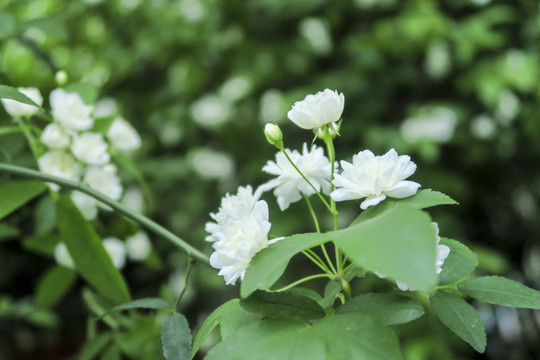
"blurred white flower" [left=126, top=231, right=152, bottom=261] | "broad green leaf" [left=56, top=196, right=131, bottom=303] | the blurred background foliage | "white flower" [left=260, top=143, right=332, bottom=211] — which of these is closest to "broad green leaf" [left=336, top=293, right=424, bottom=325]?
"white flower" [left=260, top=143, right=332, bottom=211]

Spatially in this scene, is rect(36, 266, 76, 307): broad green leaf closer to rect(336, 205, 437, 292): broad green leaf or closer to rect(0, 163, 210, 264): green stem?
rect(0, 163, 210, 264): green stem

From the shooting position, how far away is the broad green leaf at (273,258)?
0.31 m

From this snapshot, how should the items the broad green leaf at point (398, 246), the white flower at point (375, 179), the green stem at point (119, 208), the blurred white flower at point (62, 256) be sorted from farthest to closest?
1. the blurred white flower at point (62, 256)
2. the green stem at point (119, 208)
3. the white flower at point (375, 179)
4. the broad green leaf at point (398, 246)

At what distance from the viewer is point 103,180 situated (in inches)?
31.0

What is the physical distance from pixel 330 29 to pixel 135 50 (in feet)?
3.32

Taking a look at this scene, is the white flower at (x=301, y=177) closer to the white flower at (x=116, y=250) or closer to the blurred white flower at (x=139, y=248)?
the white flower at (x=116, y=250)

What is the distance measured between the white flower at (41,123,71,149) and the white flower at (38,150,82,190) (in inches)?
0.5

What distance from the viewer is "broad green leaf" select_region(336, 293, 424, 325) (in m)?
0.35

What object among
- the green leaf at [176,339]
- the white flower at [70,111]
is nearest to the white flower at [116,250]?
the white flower at [70,111]

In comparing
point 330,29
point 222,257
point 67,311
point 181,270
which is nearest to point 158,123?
point 181,270

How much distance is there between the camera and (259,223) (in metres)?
0.38

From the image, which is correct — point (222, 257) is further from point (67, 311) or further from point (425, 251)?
point (67, 311)

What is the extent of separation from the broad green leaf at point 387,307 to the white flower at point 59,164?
0.53m

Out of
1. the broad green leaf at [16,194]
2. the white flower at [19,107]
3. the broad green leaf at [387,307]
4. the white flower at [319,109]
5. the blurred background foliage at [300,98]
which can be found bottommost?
the blurred background foliage at [300,98]
